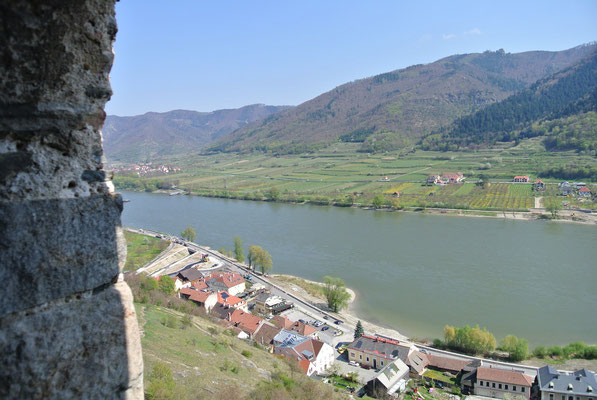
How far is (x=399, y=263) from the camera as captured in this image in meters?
22.6

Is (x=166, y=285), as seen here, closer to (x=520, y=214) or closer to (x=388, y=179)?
(x=520, y=214)

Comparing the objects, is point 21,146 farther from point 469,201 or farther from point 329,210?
point 469,201

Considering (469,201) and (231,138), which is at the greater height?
(231,138)

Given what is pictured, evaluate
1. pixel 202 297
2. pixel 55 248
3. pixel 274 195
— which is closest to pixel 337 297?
pixel 202 297

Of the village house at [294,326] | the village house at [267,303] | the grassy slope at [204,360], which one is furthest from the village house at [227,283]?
the grassy slope at [204,360]

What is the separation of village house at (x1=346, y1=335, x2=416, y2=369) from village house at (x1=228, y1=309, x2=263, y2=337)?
3545 millimetres

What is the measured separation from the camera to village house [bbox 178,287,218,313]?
17578 mm

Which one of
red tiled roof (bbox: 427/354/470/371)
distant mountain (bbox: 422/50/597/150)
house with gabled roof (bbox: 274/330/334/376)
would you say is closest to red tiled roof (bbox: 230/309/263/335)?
house with gabled roof (bbox: 274/330/334/376)

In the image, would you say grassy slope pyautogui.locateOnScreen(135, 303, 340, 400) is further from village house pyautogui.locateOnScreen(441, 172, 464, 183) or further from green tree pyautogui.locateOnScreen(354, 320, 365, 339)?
village house pyautogui.locateOnScreen(441, 172, 464, 183)

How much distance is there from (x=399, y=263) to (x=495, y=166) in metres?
39.3

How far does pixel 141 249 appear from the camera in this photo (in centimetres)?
2609

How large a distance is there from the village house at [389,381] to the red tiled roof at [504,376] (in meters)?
2.25

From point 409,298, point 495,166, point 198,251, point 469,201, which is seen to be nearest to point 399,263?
point 409,298

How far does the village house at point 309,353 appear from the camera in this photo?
1284cm
